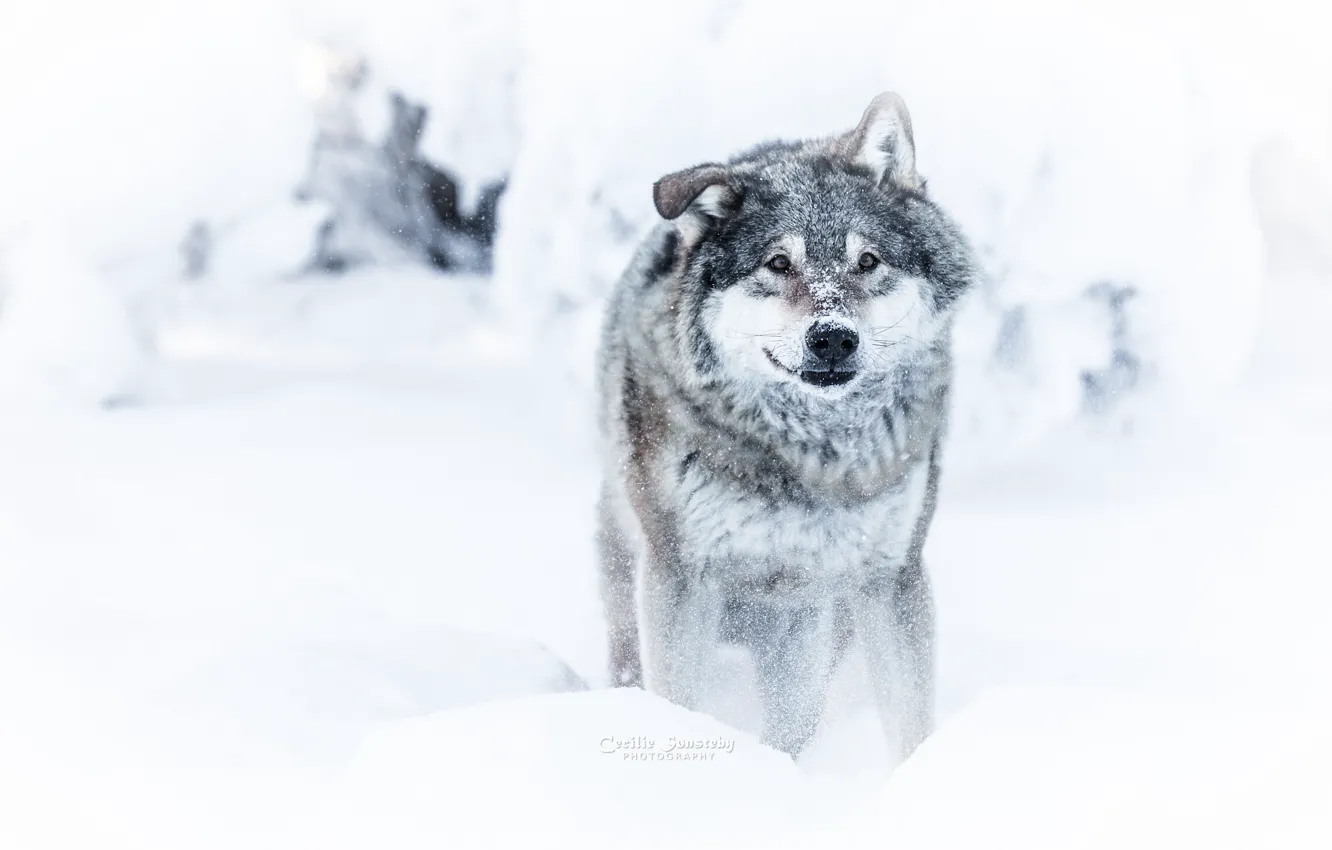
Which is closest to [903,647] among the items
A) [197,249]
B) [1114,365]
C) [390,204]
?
[1114,365]

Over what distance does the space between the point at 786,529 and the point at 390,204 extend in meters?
5.20

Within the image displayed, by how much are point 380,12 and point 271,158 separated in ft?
3.20

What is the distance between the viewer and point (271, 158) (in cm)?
552

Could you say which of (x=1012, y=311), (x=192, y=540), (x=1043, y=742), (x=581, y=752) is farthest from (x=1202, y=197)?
(x=192, y=540)

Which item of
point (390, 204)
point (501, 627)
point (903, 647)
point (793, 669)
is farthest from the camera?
point (390, 204)

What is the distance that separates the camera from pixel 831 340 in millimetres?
2482

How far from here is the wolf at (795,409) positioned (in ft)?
8.71

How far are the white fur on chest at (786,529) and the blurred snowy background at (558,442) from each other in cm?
45

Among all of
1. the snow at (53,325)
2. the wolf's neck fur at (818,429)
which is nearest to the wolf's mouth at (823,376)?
the wolf's neck fur at (818,429)

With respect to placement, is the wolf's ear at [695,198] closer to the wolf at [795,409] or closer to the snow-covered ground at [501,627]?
the wolf at [795,409]

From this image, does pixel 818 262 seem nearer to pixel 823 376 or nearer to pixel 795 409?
pixel 823 376

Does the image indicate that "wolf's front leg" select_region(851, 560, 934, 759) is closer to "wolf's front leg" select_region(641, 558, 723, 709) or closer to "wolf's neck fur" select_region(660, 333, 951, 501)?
"wolf's neck fur" select_region(660, 333, 951, 501)

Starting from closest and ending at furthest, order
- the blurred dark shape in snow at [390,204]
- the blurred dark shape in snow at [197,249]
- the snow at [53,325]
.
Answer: the snow at [53,325] → the blurred dark shape in snow at [197,249] → the blurred dark shape in snow at [390,204]

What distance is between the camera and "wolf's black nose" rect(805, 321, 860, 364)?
248 cm
